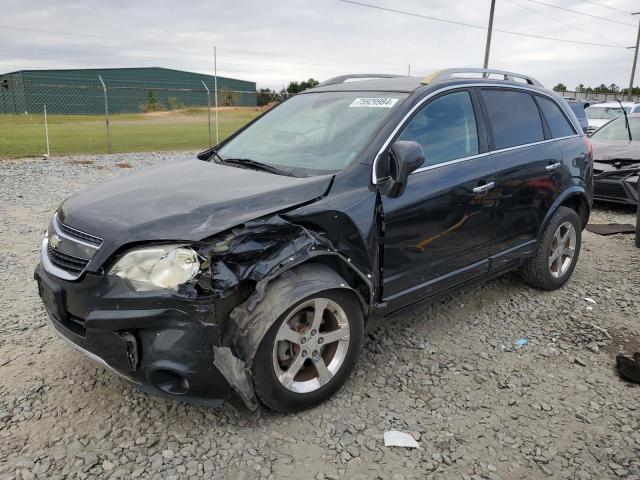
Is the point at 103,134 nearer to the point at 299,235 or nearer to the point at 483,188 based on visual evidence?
the point at 483,188

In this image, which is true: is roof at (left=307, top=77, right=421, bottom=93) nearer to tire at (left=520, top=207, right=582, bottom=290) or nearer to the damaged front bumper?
tire at (left=520, top=207, right=582, bottom=290)

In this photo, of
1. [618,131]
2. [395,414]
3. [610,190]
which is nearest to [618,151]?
[610,190]

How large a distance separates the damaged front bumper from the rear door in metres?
2.37

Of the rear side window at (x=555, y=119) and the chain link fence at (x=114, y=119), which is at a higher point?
the rear side window at (x=555, y=119)

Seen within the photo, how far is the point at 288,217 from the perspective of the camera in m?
2.82

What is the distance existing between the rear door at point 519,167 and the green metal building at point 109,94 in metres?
22.5

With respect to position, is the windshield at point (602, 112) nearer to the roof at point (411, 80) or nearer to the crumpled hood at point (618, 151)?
the crumpled hood at point (618, 151)

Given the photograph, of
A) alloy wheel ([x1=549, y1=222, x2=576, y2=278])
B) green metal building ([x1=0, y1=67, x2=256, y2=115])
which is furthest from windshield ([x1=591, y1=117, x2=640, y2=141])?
green metal building ([x1=0, y1=67, x2=256, y2=115])

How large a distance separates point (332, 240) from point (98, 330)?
4.17 ft

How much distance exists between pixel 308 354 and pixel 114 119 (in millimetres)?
33615

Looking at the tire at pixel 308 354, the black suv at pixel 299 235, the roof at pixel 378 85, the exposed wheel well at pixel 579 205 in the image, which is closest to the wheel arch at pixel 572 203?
the exposed wheel well at pixel 579 205

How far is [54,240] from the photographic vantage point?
2.99m

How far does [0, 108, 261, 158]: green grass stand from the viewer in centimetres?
1702

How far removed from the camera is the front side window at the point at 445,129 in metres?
3.52
